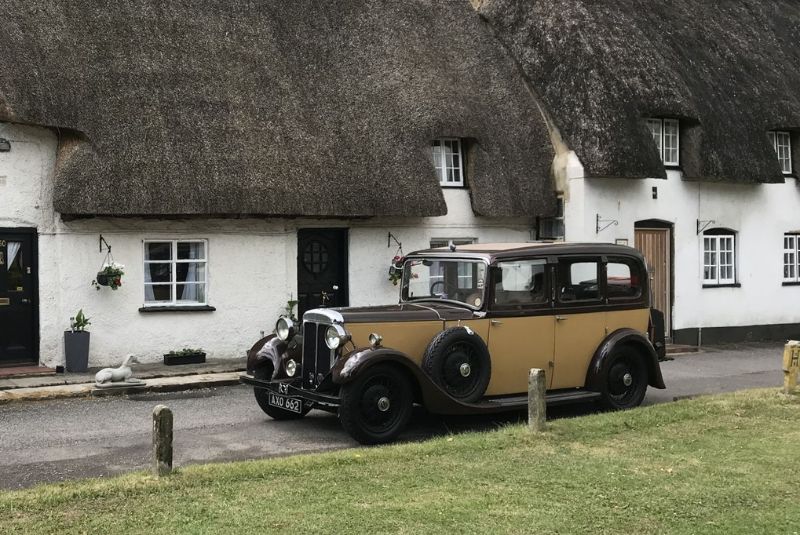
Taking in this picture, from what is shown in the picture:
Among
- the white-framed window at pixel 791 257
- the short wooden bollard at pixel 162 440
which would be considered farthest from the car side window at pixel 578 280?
the white-framed window at pixel 791 257

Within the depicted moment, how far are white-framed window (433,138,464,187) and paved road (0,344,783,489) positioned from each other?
6.15 m

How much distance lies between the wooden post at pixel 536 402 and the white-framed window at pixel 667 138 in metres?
10.6

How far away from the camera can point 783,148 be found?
2059 cm

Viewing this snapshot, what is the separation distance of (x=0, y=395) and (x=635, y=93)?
12.4 meters

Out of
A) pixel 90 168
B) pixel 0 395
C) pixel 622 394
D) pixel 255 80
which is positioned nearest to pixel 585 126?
pixel 255 80

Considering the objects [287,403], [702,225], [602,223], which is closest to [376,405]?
[287,403]

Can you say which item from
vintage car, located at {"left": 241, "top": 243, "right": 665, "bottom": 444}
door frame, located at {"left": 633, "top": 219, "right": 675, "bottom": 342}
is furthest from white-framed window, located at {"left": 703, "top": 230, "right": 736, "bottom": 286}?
vintage car, located at {"left": 241, "top": 243, "right": 665, "bottom": 444}

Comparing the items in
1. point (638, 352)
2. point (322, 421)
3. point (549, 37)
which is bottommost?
point (322, 421)

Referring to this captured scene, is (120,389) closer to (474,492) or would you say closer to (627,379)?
(627,379)

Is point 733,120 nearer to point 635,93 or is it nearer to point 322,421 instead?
point 635,93

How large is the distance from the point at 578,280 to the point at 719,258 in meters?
10.0

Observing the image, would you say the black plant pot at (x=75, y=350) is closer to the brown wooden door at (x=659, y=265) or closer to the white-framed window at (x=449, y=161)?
the white-framed window at (x=449, y=161)

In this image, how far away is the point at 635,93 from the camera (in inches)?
680

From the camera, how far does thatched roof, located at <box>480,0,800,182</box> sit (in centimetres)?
1702
